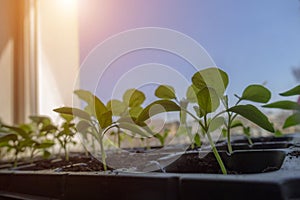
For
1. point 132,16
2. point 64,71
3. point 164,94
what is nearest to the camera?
point 164,94

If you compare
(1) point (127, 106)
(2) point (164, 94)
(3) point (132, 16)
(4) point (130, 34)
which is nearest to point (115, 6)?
(3) point (132, 16)

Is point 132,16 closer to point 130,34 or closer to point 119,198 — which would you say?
point 130,34

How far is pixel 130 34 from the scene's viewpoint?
0.74 metres

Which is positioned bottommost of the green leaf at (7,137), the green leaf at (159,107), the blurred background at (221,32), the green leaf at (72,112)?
the green leaf at (7,137)

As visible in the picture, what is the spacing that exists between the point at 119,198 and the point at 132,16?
613mm

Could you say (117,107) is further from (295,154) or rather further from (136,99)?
(295,154)

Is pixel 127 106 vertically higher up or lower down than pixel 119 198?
higher up

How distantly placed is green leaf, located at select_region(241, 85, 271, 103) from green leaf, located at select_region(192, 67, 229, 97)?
4 centimetres

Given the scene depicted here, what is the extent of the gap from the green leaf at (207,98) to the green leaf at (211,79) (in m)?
0.01

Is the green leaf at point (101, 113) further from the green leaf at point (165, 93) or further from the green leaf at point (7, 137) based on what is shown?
the green leaf at point (7, 137)

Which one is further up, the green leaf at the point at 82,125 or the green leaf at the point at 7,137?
the green leaf at the point at 82,125

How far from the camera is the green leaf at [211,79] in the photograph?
0.41 meters

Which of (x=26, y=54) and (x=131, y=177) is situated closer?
(x=131, y=177)

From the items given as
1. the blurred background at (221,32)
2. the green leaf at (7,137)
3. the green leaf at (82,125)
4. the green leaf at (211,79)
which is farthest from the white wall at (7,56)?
the green leaf at (211,79)
